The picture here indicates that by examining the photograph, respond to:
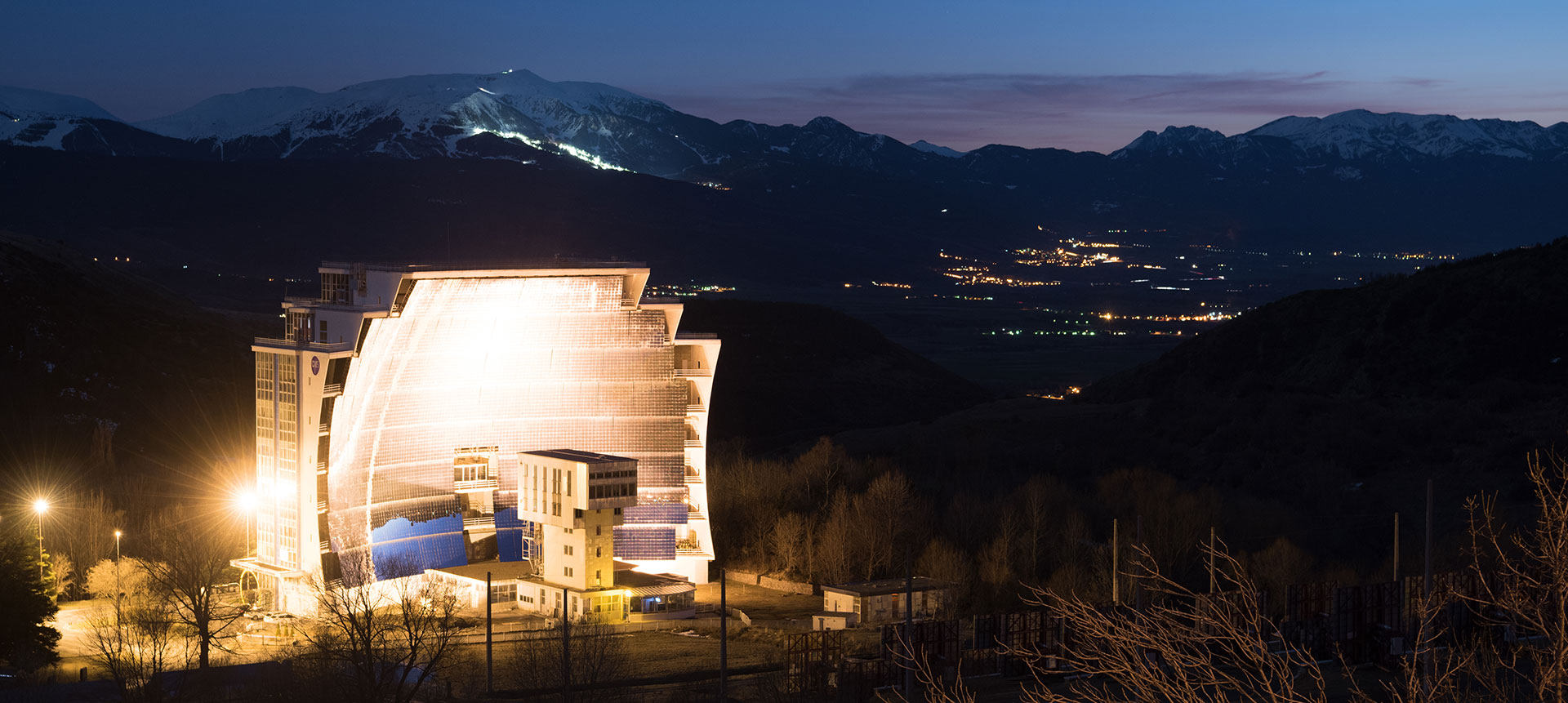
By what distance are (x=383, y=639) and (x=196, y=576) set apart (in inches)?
426

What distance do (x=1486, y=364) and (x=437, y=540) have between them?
67011mm

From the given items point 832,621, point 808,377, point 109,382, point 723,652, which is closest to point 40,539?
point 832,621

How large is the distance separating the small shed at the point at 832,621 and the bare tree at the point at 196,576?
1971 cm

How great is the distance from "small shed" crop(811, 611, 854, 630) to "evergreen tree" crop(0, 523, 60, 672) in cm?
2483

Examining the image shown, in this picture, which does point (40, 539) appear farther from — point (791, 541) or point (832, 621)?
point (791, 541)

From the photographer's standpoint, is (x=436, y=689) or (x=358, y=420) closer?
(x=436, y=689)

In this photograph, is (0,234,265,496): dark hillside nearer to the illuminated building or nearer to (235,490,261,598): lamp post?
(235,490,261,598): lamp post

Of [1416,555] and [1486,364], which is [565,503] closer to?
[1416,555]

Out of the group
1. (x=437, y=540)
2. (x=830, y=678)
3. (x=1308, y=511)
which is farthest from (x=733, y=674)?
(x=1308, y=511)

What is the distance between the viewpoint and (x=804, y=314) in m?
160

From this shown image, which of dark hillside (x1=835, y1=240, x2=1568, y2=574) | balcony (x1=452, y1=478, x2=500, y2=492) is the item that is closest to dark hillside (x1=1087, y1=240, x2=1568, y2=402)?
dark hillside (x1=835, y1=240, x2=1568, y2=574)

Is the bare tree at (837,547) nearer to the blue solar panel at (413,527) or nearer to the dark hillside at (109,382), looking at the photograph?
the blue solar panel at (413,527)

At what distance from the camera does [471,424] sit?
68.6 metres

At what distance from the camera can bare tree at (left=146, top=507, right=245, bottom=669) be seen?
51844 millimetres
